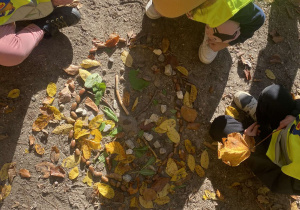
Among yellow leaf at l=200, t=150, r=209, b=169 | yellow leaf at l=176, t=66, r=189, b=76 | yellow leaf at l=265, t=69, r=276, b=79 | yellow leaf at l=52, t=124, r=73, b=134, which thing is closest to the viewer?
yellow leaf at l=52, t=124, r=73, b=134

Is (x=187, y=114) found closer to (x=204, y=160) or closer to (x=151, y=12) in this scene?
(x=204, y=160)

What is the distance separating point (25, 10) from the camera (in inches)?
63.2

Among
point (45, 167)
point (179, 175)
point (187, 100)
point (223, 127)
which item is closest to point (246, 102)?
point (223, 127)

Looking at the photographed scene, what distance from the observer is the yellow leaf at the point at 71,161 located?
5.32ft

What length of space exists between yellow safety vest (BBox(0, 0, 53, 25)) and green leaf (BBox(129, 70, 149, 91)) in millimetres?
552

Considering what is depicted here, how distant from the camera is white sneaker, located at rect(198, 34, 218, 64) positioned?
185cm

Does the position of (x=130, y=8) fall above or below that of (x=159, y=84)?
above

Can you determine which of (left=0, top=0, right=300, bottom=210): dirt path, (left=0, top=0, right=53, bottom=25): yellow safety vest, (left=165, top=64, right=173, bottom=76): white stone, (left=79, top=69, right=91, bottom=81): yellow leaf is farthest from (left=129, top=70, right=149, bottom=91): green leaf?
(left=0, top=0, right=53, bottom=25): yellow safety vest

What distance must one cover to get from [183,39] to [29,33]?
878 millimetres

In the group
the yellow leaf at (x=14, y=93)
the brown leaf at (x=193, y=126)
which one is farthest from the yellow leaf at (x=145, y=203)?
the yellow leaf at (x=14, y=93)

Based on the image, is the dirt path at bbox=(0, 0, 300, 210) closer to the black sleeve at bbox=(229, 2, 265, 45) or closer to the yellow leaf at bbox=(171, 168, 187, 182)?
the yellow leaf at bbox=(171, 168, 187, 182)

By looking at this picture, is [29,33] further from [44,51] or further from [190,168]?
[190,168]

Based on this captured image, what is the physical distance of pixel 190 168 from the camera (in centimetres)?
174

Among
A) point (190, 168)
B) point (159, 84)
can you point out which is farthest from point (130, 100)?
point (190, 168)
